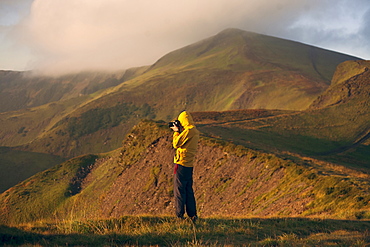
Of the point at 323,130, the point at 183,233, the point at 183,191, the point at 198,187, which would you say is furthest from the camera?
the point at 323,130

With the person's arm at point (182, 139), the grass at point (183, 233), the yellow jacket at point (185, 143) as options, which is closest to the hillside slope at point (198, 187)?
the grass at point (183, 233)

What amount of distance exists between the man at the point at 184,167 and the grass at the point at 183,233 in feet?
1.72

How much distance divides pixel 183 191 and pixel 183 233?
Answer: 1982mm

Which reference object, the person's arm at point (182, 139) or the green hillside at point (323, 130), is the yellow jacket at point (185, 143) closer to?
the person's arm at point (182, 139)

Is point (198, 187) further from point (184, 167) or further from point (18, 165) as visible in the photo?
point (18, 165)

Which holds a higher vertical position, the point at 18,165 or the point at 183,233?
the point at 183,233

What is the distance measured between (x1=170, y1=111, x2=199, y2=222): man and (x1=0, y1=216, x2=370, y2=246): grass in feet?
1.72

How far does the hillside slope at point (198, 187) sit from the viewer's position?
22.1m

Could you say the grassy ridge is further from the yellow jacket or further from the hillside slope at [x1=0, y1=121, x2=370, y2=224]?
the yellow jacket

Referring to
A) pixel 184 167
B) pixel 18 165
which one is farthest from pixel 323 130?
pixel 18 165

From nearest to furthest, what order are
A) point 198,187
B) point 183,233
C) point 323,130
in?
1. point 183,233
2. point 198,187
3. point 323,130

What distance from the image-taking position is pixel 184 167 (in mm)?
11477

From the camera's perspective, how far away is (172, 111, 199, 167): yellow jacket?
37.9ft

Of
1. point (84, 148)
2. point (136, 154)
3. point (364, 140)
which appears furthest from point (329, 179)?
point (84, 148)
